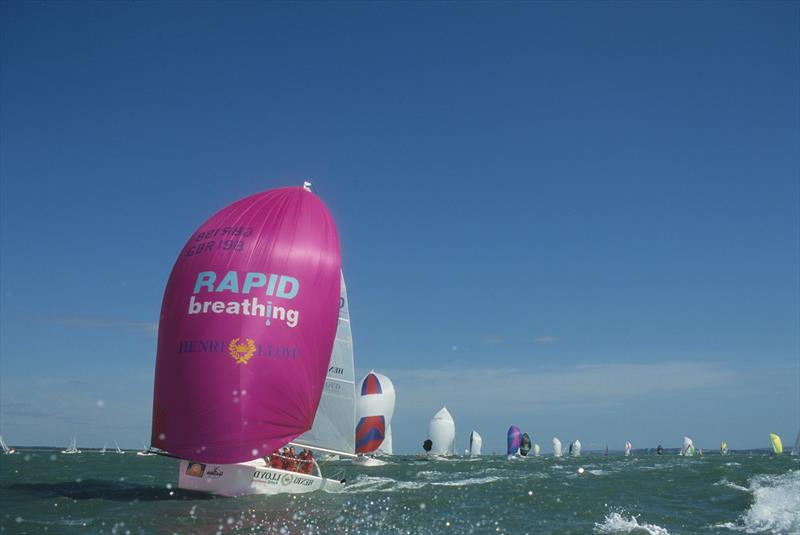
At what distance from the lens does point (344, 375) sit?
23.0 metres

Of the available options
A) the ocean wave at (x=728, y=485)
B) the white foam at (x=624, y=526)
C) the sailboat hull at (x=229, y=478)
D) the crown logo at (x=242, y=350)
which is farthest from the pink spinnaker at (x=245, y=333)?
the ocean wave at (x=728, y=485)

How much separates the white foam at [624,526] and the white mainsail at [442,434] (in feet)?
A: 174

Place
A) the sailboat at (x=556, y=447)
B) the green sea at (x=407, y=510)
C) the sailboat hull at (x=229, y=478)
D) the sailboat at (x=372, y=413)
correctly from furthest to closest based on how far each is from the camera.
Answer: the sailboat at (x=556, y=447)
the sailboat at (x=372, y=413)
the sailboat hull at (x=229, y=478)
the green sea at (x=407, y=510)

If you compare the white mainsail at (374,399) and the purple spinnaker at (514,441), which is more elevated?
the white mainsail at (374,399)

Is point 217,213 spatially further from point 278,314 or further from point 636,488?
point 636,488

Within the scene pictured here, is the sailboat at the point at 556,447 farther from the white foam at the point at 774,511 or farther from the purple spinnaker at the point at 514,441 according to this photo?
the white foam at the point at 774,511

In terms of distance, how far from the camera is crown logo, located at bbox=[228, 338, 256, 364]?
16672 millimetres

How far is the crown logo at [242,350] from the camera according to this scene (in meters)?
16.7

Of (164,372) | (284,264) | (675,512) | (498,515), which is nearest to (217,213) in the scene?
(284,264)

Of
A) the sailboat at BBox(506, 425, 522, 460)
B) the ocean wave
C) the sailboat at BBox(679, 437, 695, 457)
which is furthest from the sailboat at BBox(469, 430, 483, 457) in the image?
the ocean wave

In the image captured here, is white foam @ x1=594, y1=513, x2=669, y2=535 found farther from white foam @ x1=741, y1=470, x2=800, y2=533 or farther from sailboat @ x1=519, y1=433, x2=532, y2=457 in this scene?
sailboat @ x1=519, y1=433, x2=532, y2=457

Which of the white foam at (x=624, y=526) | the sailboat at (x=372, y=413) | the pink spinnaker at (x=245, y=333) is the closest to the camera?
the white foam at (x=624, y=526)

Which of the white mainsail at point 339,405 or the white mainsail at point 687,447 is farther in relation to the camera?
the white mainsail at point 687,447

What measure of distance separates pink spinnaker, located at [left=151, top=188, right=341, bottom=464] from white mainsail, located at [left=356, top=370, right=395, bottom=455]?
2524 cm
